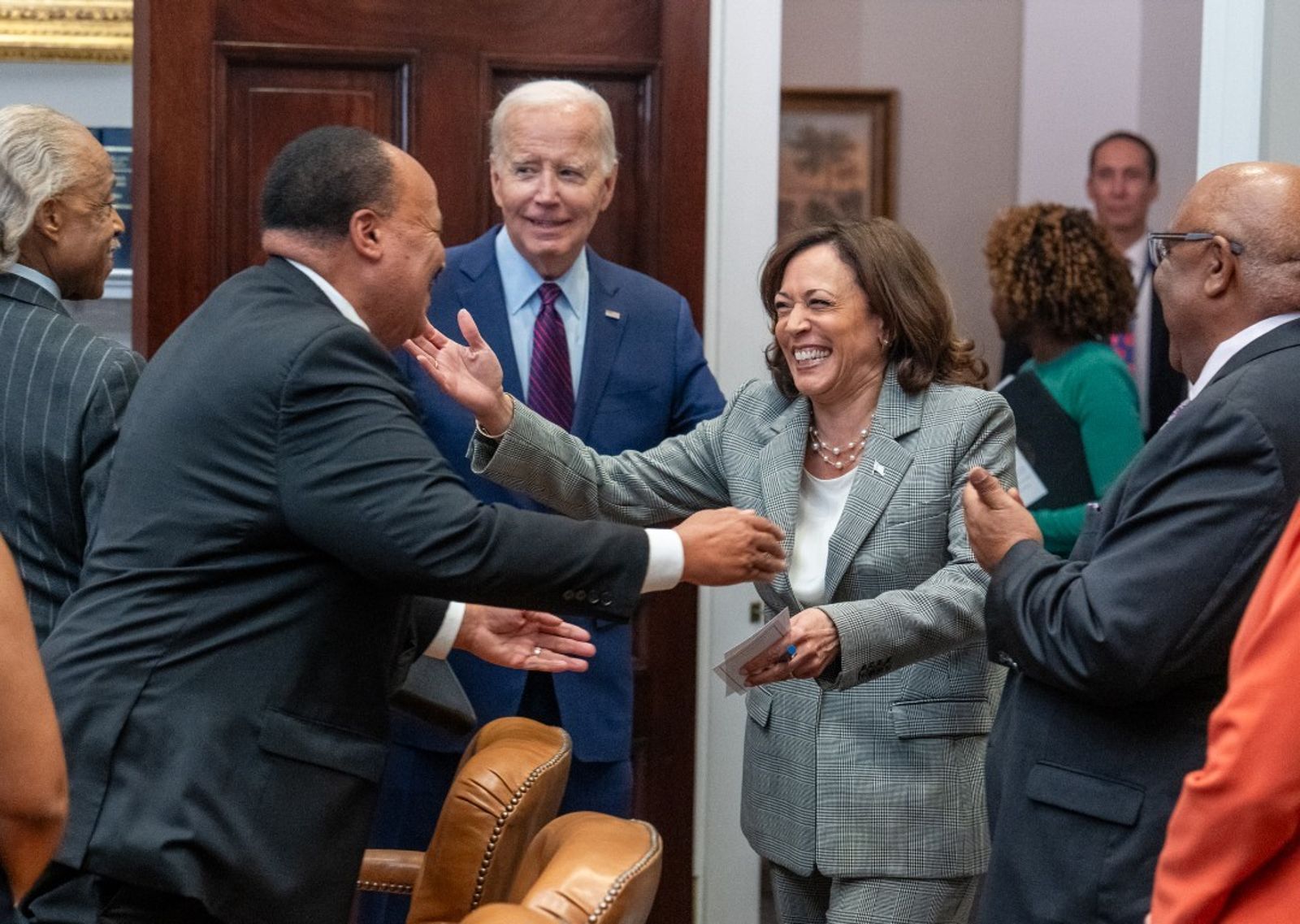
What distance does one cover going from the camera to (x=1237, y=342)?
7.15 ft

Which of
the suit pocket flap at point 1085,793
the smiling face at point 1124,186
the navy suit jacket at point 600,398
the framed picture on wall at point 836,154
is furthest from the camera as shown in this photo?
the framed picture on wall at point 836,154

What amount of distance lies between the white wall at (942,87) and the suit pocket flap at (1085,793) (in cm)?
384

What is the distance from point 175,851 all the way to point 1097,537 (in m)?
1.23

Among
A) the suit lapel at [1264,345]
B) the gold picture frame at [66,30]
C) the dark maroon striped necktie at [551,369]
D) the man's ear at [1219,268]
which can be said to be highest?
the gold picture frame at [66,30]

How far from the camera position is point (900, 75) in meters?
5.95

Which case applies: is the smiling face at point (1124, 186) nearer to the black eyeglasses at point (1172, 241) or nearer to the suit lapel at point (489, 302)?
the suit lapel at point (489, 302)

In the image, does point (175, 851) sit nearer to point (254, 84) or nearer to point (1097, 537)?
point (1097, 537)

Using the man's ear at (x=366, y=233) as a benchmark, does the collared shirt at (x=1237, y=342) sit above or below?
below

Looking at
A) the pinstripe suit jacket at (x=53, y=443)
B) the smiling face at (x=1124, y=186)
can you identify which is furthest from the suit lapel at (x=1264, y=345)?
the smiling face at (x=1124, y=186)

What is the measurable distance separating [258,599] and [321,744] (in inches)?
7.7

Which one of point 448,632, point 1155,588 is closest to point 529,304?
point 448,632

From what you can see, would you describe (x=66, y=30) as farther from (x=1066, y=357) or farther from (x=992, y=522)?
(x=992, y=522)

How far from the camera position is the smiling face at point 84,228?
2824 millimetres

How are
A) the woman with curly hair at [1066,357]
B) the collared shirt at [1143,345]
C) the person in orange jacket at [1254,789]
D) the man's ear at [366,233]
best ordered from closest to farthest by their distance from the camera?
the person in orange jacket at [1254,789], the man's ear at [366,233], the woman with curly hair at [1066,357], the collared shirt at [1143,345]
